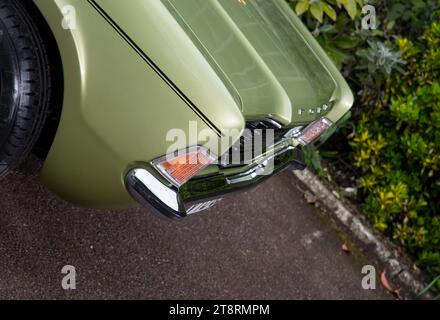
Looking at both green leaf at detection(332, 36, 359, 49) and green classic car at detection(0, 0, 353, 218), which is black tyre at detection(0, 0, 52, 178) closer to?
green classic car at detection(0, 0, 353, 218)

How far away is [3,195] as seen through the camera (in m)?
3.32

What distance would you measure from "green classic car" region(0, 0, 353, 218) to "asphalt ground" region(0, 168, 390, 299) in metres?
0.43

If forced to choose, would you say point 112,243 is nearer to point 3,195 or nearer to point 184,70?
point 3,195

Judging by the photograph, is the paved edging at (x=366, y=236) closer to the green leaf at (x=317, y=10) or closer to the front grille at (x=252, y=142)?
the green leaf at (x=317, y=10)

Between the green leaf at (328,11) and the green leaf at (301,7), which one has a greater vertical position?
the green leaf at (301,7)

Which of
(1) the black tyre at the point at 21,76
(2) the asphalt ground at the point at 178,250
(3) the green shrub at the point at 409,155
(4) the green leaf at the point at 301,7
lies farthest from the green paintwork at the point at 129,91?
(3) the green shrub at the point at 409,155

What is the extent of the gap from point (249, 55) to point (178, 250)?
1.34 metres

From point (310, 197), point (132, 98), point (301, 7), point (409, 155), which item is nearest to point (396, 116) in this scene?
point (409, 155)

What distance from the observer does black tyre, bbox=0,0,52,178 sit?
2.69 m

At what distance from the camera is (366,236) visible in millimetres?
5273

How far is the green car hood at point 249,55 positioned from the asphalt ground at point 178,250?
0.73m

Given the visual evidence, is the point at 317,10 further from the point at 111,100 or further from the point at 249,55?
the point at 111,100

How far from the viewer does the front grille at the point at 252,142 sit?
3.03 m
